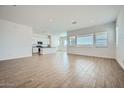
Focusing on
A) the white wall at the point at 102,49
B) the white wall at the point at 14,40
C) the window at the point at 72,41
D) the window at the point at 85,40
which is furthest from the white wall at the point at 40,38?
the window at the point at 85,40

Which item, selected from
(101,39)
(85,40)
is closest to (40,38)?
(85,40)

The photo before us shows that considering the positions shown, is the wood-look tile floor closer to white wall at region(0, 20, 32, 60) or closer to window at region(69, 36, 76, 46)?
white wall at region(0, 20, 32, 60)

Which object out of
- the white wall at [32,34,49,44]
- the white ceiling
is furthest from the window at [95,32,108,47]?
the white wall at [32,34,49,44]

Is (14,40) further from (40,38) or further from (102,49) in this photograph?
(102,49)

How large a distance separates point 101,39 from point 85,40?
62.8 inches

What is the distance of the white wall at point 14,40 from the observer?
581 centimetres

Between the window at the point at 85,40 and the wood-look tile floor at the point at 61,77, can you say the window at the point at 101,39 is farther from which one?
the wood-look tile floor at the point at 61,77

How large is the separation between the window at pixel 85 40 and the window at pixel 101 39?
58 cm

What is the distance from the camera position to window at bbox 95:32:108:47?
6.99 meters

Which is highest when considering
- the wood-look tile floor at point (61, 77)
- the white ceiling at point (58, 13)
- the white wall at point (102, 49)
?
the white ceiling at point (58, 13)

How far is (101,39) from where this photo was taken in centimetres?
729

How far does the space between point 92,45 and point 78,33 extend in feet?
6.49
